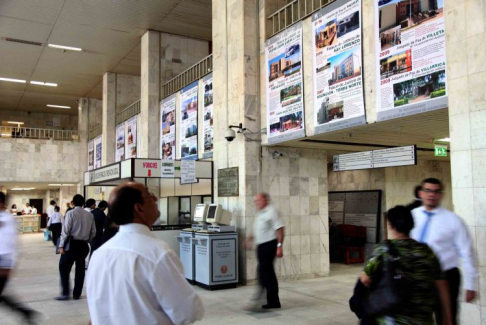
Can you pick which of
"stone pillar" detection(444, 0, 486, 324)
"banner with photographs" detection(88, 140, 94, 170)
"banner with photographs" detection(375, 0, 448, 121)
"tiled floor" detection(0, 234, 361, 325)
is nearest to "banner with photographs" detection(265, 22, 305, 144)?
"banner with photographs" detection(375, 0, 448, 121)

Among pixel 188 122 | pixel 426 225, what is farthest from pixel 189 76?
pixel 426 225

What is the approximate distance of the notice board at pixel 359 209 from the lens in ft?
39.5

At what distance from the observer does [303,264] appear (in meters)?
9.17

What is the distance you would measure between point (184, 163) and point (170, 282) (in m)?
7.65

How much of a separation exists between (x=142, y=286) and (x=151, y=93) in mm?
12824

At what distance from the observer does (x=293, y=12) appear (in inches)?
330

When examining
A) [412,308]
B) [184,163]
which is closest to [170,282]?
[412,308]

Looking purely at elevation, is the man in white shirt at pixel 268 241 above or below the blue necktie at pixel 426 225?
below

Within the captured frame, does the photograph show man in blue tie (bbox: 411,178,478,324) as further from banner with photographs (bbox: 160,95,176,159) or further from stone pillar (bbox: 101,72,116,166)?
stone pillar (bbox: 101,72,116,166)

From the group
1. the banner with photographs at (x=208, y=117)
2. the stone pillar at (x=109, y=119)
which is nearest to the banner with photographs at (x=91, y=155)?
the stone pillar at (x=109, y=119)

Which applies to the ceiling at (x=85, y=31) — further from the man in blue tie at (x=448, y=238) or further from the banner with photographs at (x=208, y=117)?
the man in blue tie at (x=448, y=238)

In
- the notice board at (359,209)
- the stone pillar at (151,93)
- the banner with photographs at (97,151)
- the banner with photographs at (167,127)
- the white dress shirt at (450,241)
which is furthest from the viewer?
the banner with photographs at (97,151)

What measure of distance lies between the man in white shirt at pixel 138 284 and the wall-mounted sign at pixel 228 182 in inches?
277

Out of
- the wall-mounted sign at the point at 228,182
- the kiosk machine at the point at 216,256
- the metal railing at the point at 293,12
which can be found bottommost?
the kiosk machine at the point at 216,256
